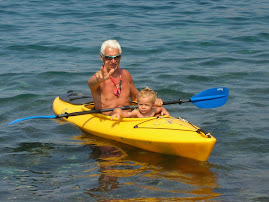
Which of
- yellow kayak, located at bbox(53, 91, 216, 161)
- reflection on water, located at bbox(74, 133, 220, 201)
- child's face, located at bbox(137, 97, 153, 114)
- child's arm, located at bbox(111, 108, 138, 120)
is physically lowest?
reflection on water, located at bbox(74, 133, 220, 201)

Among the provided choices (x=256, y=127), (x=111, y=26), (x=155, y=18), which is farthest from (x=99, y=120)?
(x=155, y=18)

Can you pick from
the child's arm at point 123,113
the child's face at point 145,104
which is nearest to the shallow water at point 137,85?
the child's arm at point 123,113

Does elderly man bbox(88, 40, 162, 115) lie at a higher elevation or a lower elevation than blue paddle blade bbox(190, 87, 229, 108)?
higher

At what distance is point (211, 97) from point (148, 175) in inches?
72.1

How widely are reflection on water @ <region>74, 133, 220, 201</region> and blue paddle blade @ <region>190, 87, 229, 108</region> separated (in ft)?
3.79

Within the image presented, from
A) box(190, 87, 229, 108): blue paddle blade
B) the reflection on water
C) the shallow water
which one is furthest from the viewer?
box(190, 87, 229, 108): blue paddle blade

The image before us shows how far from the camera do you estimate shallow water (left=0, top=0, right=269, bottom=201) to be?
15.9ft

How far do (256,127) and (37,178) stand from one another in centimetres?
320

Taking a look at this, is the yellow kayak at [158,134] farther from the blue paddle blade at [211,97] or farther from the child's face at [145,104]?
the blue paddle blade at [211,97]

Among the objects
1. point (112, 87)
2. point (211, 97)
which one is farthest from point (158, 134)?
point (211, 97)

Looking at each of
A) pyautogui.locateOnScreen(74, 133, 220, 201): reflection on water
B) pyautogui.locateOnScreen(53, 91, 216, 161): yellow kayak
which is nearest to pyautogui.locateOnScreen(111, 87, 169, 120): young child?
pyautogui.locateOnScreen(53, 91, 216, 161): yellow kayak

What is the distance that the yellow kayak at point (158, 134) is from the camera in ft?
17.1

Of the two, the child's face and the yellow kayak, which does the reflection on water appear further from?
the child's face

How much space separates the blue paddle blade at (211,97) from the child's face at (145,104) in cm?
89
